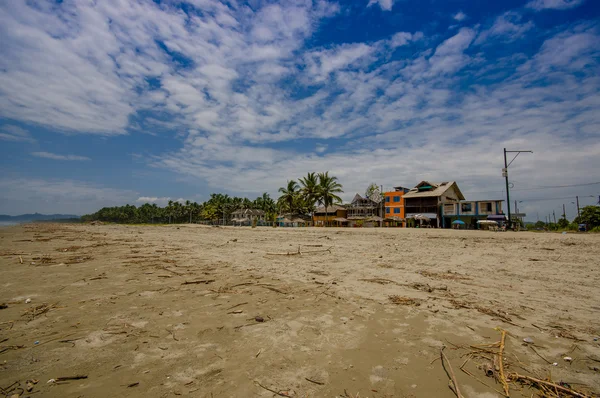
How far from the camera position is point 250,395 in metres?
2.99

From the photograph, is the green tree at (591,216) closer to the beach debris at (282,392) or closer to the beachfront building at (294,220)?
the beachfront building at (294,220)

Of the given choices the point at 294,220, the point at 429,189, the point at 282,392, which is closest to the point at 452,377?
the point at 282,392

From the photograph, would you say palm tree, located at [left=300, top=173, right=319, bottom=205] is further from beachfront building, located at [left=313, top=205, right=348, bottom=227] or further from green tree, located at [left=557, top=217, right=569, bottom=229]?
green tree, located at [left=557, top=217, right=569, bottom=229]

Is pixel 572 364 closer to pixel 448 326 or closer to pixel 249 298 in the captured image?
pixel 448 326

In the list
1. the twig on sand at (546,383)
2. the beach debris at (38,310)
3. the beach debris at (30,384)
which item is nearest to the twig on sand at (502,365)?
the twig on sand at (546,383)

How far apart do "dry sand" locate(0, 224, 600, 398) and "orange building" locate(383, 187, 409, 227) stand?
49.0 m

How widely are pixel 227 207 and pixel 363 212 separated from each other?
5517 cm

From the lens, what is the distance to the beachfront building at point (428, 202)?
53219mm

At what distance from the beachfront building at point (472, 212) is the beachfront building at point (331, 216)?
22503mm

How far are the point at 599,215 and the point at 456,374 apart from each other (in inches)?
2168

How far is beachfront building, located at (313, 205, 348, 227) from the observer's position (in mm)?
66625

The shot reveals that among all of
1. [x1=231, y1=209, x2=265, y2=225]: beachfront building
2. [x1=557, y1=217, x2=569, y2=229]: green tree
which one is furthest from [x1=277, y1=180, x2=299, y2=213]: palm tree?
[x1=557, y1=217, x2=569, y2=229]: green tree

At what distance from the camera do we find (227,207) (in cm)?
9956

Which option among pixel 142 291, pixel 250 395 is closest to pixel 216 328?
pixel 250 395
